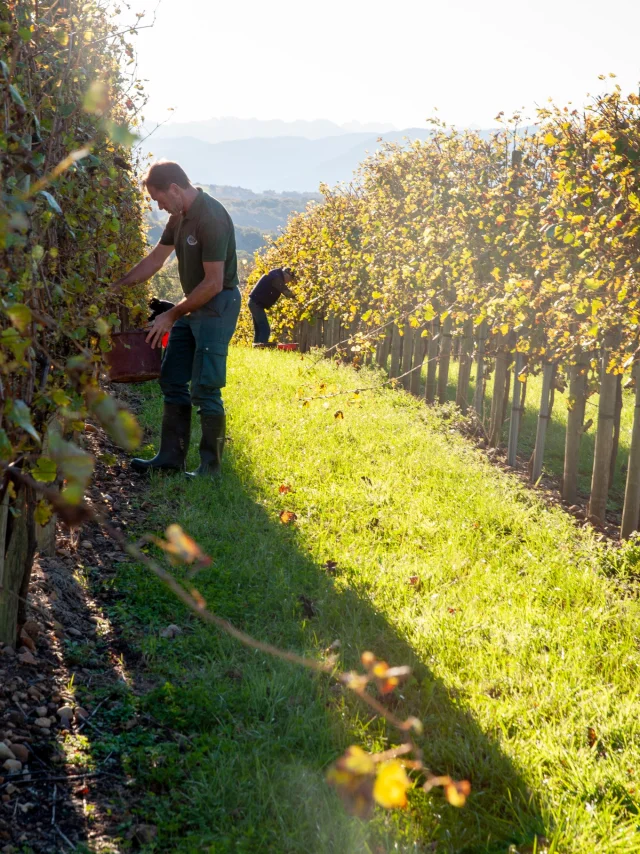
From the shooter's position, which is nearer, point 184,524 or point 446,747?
point 446,747

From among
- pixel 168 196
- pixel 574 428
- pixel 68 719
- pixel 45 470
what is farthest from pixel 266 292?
pixel 45 470

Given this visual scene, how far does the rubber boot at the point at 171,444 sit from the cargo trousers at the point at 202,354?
0.08m

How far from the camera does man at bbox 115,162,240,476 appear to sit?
5.05m

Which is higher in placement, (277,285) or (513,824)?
(277,285)

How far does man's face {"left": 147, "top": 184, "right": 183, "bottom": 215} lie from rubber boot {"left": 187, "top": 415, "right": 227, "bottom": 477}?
141 centimetres

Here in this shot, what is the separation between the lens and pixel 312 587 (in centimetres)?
385

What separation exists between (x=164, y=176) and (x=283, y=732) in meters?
3.63

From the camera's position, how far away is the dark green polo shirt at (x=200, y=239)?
5078 mm

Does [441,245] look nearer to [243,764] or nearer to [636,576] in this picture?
[636,576]

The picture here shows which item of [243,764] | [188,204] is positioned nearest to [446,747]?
[243,764]

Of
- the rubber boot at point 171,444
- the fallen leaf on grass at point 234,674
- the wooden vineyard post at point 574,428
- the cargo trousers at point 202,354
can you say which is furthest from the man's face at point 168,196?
the wooden vineyard post at point 574,428

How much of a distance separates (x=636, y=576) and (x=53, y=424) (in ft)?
10.8

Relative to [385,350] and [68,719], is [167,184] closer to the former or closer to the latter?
[68,719]

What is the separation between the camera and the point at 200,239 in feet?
16.9
